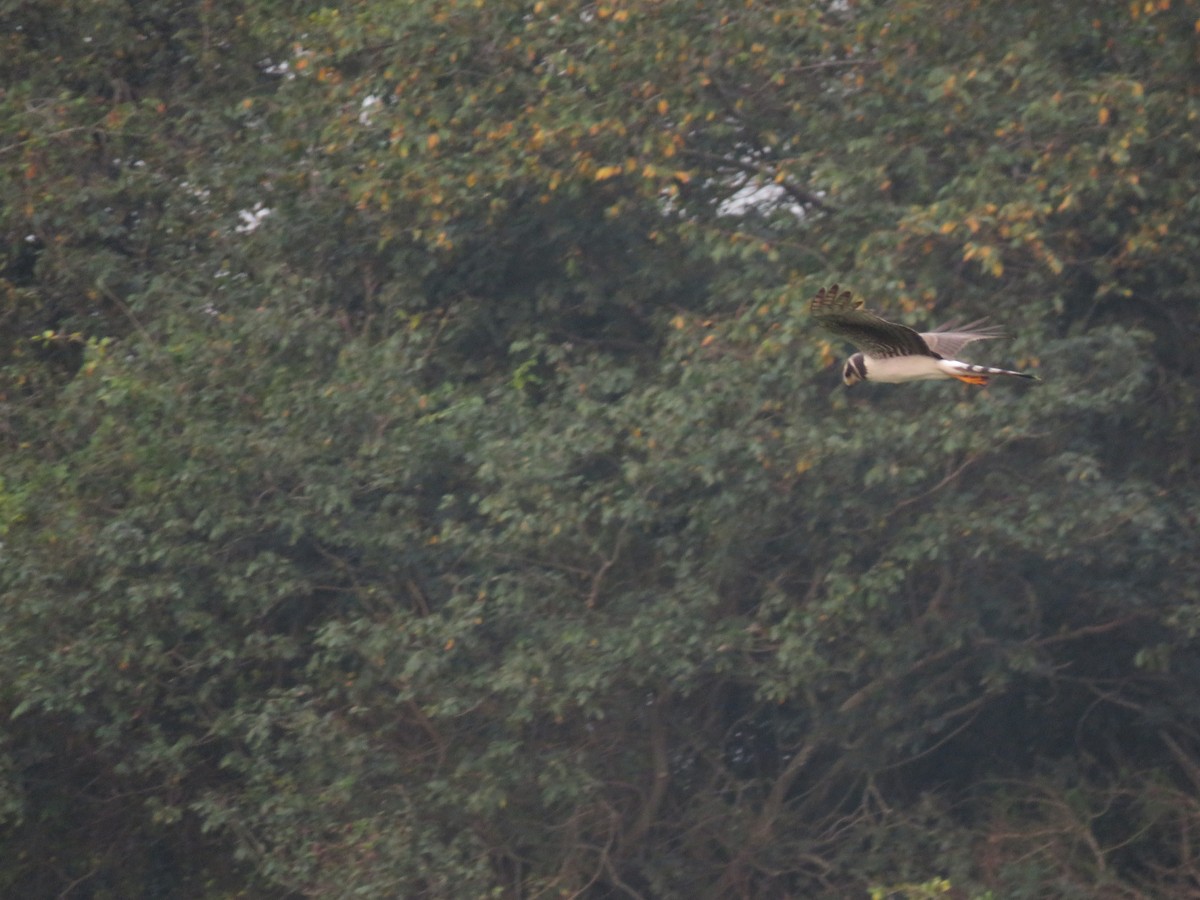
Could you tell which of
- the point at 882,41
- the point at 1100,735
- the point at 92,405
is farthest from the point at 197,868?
the point at 882,41

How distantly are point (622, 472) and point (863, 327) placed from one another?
6.80ft

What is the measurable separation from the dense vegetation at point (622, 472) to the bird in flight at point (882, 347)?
115cm

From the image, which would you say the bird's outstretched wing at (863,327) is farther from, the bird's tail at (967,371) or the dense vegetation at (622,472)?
the dense vegetation at (622,472)

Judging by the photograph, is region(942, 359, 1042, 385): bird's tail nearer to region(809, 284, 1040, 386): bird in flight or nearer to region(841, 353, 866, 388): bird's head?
region(809, 284, 1040, 386): bird in flight

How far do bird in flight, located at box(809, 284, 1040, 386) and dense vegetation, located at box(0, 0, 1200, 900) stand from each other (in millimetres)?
1152

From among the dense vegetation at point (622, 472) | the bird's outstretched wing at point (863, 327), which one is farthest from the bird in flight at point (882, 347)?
the dense vegetation at point (622, 472)

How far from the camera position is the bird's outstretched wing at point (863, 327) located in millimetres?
3715

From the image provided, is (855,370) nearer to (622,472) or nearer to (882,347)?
(882,347)

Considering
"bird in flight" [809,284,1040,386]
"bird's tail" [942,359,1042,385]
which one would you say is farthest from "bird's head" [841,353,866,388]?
"bird's tail" [942,359,1042,385]

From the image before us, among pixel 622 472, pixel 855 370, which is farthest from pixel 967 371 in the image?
pixel 622 472

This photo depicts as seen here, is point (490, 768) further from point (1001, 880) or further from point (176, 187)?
point (176, 187)

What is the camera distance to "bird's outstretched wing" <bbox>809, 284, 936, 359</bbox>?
12.2 ft

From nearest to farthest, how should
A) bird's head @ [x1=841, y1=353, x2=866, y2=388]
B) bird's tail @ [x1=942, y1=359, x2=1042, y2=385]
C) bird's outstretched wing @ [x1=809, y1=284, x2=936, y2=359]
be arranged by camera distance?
bird's outstretched wing @ [x1=809, y1=284, x2=936, y2=359] → bird's tail @ [x1=942, y1=359, x2=1042, y2=385] → bird's head @ [x1=841, y1=353, x2=866, y2=388]

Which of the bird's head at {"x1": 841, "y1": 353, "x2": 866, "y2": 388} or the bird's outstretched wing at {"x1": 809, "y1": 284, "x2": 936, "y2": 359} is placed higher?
the bird's outstretched wing at {"x1": 809, "y1": 284, "x2": 936, "y2": 359}
